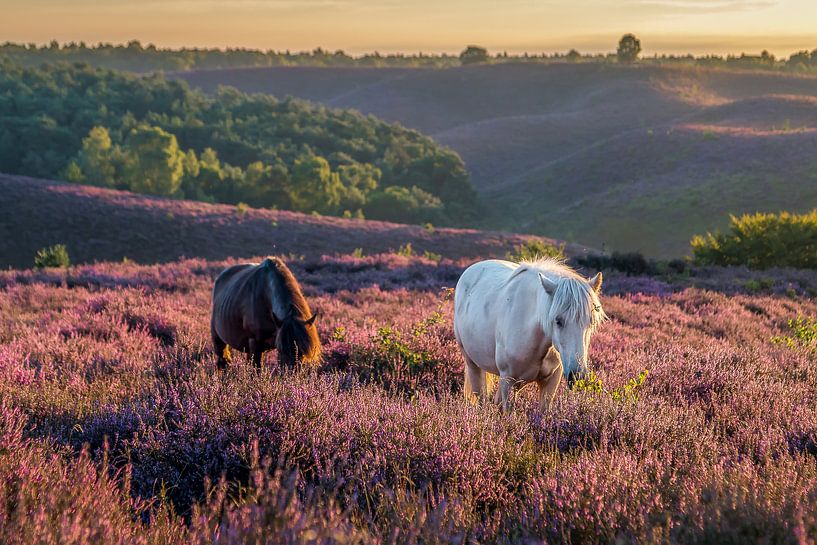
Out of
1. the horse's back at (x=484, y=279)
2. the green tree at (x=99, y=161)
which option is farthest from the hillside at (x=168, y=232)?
the horse's back at (x=484, y=279)

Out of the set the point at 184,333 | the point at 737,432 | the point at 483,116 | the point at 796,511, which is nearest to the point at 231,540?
the point at 796,511

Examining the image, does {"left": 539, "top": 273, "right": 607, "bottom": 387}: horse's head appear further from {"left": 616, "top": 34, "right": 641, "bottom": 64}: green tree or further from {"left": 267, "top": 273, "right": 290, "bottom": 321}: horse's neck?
{"left": 616, "top": 34, "right": 641, "bottom": 64}: green tree

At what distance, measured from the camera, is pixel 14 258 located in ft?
90.3

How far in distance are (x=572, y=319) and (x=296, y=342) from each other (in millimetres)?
2604

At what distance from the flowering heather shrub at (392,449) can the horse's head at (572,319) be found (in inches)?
10.0

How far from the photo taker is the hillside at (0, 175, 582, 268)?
27797mm

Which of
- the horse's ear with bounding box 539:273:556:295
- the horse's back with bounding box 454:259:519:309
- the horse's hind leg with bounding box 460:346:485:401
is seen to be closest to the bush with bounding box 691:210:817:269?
the horse's back with bounding box 454:259:519:309

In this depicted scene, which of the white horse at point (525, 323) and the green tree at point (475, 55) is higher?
the green tree at point (475, 55)

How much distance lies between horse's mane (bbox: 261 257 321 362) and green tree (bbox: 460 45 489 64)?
508 ft

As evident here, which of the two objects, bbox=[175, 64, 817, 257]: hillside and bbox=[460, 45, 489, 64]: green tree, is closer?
bbox=[175, 64, 817, 257]: hillside

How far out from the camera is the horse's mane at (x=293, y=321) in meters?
6.11

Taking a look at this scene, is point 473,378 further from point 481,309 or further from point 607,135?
point 607,135

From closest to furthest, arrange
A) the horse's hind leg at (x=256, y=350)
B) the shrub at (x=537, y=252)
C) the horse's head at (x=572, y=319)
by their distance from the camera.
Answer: the horse's head at (x=572, y=319), the horse's hind leg at (x=256, y=350), the shrub at (x=537, y=252)

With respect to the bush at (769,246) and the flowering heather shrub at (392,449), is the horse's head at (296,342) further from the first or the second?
the bush at (769,246)
